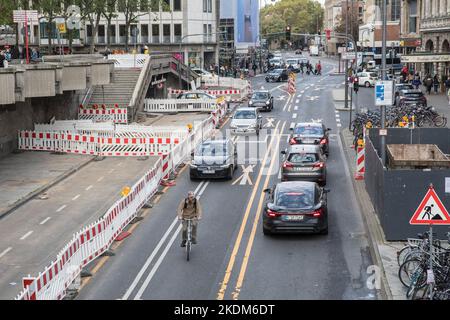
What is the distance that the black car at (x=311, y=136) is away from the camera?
33.5 meters

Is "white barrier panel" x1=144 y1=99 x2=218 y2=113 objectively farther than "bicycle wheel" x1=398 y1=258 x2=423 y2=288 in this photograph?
Yes

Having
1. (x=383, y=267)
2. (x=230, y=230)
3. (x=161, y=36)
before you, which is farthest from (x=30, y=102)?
(x=161, y=36)

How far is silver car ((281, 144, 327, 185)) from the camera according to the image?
27219 mm

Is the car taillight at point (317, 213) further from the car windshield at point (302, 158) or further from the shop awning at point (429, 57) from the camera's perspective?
the shop awning at point (429, 57)

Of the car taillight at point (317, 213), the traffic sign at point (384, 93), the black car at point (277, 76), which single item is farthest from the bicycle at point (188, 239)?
the black car at point (277, 76)

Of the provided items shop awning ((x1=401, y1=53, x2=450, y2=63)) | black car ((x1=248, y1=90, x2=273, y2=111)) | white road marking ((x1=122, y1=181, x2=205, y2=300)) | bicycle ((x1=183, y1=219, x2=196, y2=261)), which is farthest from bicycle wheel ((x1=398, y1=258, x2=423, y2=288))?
shop awning ((x1=401, y1=53, x2=450, y2=63))

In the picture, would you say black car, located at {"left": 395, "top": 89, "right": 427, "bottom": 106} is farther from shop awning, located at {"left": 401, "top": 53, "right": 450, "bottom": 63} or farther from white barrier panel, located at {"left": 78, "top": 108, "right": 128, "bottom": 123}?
white barrier panel, located at {"left": 78, "top": 108, "right": 128, "bottom": 123}

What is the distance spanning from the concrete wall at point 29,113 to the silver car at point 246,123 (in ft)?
31.1

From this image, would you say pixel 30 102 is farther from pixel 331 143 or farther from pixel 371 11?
pixel 371 11

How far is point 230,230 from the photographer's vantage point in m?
22.4

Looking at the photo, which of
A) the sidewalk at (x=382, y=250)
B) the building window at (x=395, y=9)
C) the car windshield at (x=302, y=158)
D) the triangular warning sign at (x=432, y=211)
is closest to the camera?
the triangular warning sign at (x=432, y=211)

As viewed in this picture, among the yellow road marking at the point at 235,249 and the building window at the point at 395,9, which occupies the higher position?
the building window at the point at 395,9

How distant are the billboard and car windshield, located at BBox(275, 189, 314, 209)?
8944cm
